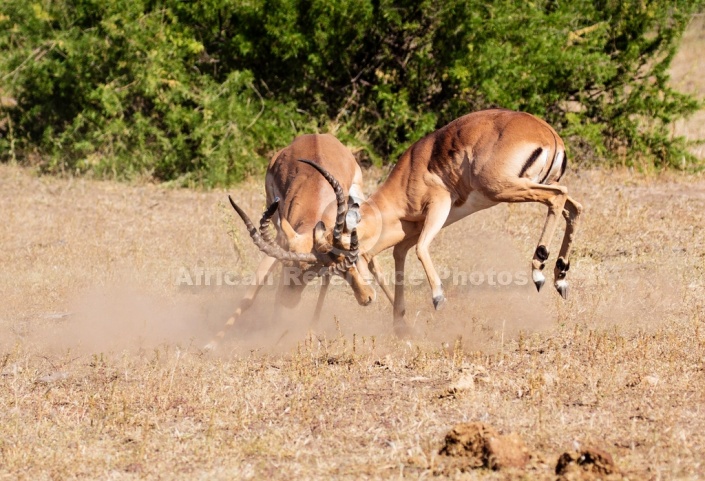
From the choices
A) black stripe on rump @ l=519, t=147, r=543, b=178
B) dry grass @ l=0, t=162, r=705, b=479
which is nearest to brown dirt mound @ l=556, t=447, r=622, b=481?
dry grass @ l=0, t=162, r=705, b=479

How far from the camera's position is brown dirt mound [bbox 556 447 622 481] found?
14.8ft

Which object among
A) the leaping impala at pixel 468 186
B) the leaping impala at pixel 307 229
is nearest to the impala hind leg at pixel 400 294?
the leaping impala at pixel 468 186

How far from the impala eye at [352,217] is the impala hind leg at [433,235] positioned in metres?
0.67

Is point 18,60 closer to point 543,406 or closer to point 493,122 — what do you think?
point 493,122

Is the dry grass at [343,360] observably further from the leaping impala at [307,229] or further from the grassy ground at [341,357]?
the leaping impala at [307,229]

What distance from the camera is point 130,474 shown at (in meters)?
4.93

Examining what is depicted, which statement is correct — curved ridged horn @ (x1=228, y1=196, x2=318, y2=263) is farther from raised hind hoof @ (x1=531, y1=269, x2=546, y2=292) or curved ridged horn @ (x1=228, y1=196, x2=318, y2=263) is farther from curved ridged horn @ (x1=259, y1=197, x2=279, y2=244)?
raised hind hoof @ (x1=531, y1=269, x2=546, y2=292)

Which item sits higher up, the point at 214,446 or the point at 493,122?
the point at 493,122

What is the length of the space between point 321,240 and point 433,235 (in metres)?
1.04

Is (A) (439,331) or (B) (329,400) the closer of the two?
(B) (329,400)

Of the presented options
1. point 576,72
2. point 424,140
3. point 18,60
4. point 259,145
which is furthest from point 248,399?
point 18,60

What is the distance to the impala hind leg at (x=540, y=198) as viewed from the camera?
25.3ft

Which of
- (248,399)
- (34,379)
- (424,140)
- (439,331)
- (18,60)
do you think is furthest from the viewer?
(18,60)

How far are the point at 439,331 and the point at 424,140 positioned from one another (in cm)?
169
